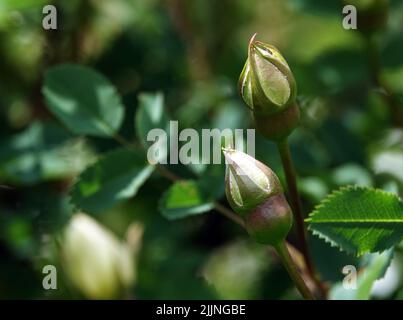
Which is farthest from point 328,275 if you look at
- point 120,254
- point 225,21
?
point 225,21

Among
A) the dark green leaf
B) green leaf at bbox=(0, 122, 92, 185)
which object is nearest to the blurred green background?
green leaf at bbox=(0, 122, 92, 185)

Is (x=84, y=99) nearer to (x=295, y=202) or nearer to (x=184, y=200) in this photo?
(x=184, y=200)

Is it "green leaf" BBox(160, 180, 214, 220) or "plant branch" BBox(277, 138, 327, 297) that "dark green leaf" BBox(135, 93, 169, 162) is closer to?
"green leaf" BBox(160, 180, 214, 220)

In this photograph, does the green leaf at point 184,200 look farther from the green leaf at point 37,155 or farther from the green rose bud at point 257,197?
the green leaf at point 37,155

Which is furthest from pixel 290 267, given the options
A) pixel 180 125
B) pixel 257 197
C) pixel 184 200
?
pixel 180 125

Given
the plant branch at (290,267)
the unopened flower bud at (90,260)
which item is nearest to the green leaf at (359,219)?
the plant branch at (290,267)

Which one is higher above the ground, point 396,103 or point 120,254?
point 396,103

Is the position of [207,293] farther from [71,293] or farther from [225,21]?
[225,21]
